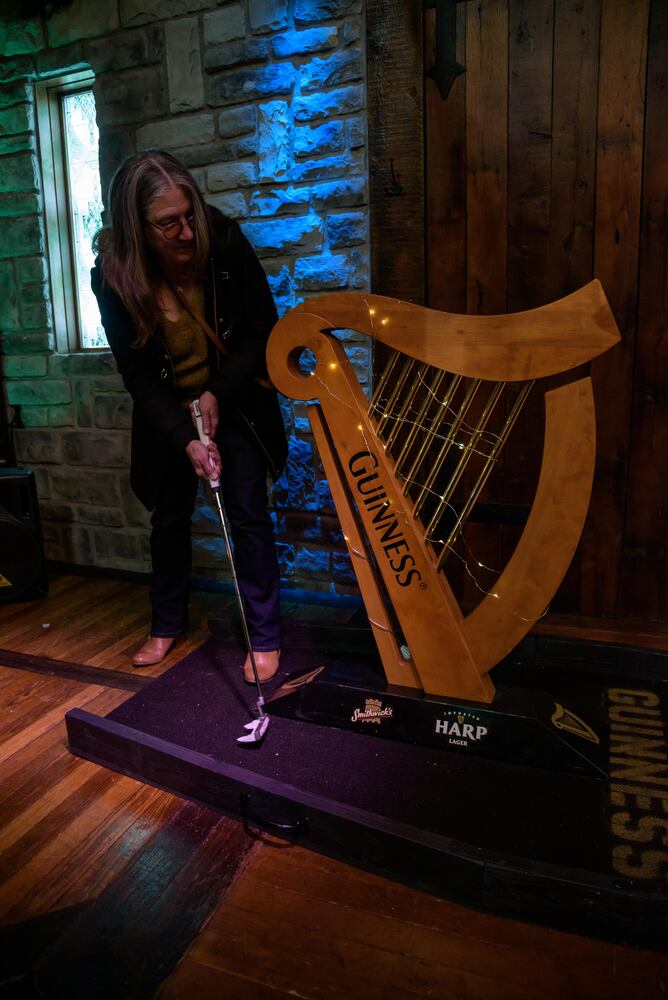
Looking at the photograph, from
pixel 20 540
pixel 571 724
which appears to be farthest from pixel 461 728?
pixel 20 540

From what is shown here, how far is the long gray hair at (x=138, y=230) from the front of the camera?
1870 millimetres

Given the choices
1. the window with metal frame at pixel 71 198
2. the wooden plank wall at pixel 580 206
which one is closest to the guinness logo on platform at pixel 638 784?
the wooden plank wall at pixel 580 206

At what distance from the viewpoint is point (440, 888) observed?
129cm

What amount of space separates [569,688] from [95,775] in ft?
4.19

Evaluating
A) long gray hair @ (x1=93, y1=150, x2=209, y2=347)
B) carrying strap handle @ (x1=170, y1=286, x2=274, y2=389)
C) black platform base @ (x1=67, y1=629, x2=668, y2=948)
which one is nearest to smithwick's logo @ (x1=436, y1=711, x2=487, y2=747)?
black platform base @ (x1=67, y1=629, x2=668, y2=948)

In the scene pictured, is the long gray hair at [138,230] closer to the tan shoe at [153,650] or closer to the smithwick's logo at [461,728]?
the tan shoe at [153,650]

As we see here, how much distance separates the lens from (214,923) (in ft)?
4.12

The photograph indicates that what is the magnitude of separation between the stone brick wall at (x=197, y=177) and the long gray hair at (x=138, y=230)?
606 mm

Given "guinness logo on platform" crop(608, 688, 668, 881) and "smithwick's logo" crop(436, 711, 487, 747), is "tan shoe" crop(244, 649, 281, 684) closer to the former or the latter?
"smithwick's logo" crop(436, 711, 487, 747)

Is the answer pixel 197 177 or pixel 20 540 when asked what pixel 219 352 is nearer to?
pixel 197 177

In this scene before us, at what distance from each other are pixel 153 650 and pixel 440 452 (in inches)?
49.8

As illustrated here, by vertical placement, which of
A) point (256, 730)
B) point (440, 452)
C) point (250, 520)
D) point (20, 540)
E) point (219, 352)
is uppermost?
point (219, 352)

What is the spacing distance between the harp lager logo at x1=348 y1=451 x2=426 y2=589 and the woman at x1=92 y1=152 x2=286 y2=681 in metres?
0.46

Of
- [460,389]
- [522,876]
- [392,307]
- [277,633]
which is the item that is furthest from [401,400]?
[522,876]
